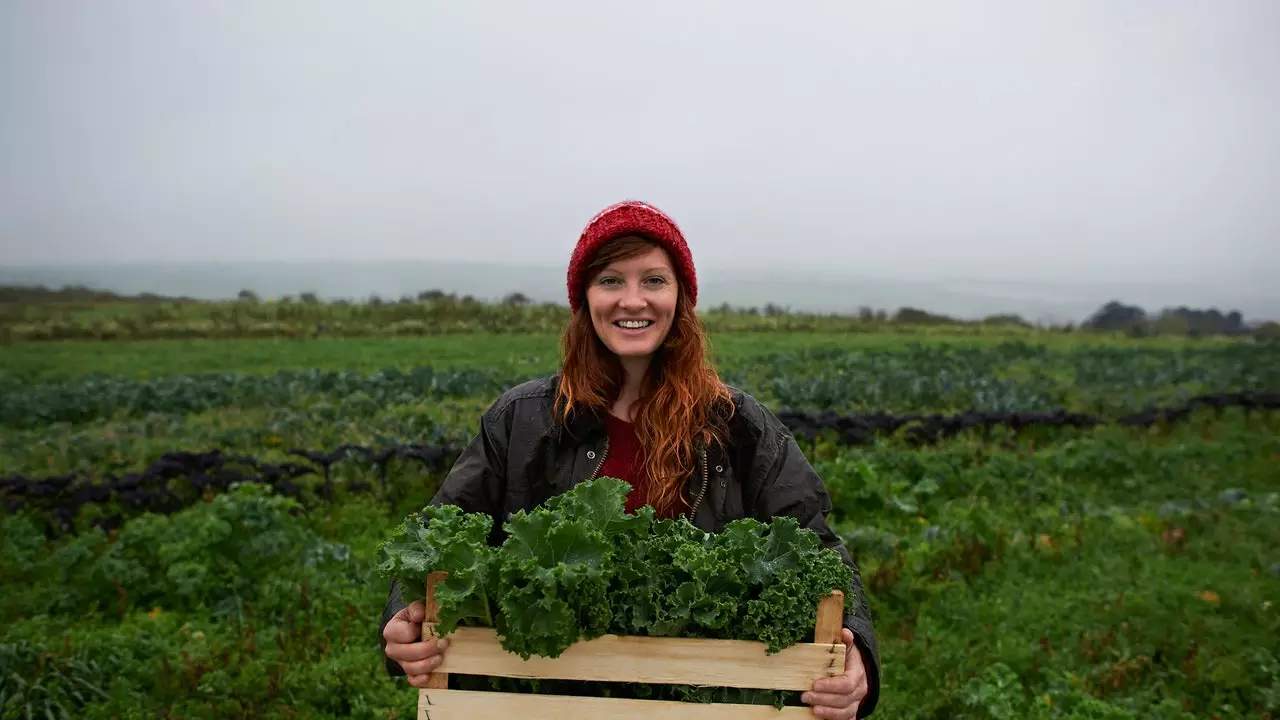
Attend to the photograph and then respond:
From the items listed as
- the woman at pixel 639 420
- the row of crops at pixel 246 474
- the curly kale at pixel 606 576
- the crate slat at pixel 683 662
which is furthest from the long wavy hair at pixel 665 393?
the row of crops at pixel 246 474

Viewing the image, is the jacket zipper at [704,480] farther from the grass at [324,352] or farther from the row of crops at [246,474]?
the grass at [324,352]

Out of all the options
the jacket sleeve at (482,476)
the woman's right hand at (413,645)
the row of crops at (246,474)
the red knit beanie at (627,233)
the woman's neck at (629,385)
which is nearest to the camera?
the woman's right hand at (413,645)

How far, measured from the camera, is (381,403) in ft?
51.9

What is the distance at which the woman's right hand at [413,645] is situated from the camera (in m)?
2.13

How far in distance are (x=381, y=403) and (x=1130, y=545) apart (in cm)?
1291

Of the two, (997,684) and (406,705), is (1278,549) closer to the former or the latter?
(997,684)

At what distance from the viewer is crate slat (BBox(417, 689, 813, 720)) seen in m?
2.10

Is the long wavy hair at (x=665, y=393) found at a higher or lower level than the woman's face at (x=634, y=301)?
lower

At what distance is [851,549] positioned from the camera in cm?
682

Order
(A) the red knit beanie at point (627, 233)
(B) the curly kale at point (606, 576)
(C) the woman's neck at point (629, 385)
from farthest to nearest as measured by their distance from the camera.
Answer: (C) the woman's neck at point (629, 385) < (A) the red knit beanie at point (627, 233) < (B) the curly kale at point (606, 576)

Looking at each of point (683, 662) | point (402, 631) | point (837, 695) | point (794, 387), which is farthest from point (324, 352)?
point (837, 695)

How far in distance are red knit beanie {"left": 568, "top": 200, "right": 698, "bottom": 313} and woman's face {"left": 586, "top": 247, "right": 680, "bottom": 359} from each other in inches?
2.1

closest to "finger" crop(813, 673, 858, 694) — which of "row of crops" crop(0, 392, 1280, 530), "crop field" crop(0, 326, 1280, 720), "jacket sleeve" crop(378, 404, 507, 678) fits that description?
"jacket sleeve" crop(378, 404, 507, 678)

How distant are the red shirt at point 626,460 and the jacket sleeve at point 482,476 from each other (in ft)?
1.13
